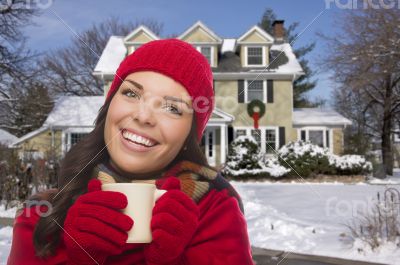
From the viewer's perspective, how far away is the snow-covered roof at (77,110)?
4.61 ft

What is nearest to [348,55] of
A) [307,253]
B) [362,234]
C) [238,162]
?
[238,162]

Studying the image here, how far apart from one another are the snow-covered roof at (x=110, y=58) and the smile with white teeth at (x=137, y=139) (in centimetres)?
24

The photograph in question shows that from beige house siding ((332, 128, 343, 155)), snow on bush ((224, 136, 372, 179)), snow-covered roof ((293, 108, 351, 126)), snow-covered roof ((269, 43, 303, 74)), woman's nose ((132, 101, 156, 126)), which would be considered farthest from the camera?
beige house siding ((332, 128, 343, 155))

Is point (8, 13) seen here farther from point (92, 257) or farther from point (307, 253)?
point (307, 253)

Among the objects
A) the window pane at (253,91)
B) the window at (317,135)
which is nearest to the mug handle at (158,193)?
the window pane at (253,91)

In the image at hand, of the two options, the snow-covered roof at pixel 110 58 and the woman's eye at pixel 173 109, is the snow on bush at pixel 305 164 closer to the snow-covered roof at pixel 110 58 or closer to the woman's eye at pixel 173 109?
the snow-covered roof at pixel 110 58

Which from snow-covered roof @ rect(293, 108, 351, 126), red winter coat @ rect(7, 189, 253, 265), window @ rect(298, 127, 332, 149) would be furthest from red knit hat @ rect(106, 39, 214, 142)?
window @ rect(298, 127, 332, 149)

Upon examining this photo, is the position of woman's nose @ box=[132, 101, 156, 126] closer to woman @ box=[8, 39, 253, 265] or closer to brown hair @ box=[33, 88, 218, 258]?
woman @ box=[8, 39, 253, 265]

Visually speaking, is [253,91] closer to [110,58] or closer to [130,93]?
[110,58]

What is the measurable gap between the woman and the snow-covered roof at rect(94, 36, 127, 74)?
0.13 m

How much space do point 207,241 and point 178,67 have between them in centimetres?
51

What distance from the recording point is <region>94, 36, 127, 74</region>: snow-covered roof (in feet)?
4.58

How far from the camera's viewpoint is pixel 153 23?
131 cm

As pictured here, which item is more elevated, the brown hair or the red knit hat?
the red knit hat
